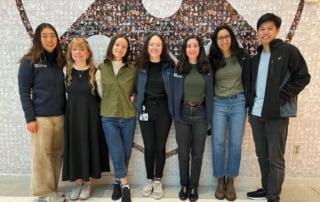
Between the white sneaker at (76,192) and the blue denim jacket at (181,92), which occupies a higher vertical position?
the blue denim jacket at (181,92)

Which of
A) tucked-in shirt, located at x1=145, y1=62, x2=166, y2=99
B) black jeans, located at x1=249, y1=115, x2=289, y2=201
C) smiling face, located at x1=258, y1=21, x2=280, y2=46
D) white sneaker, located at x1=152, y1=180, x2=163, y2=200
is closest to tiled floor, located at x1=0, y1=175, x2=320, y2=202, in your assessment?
white sneaker, located at x1=152, y1=180, x2=163, y2=200

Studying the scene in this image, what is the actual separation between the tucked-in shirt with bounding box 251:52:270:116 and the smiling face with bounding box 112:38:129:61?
1.13 m

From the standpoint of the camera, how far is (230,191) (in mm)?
2459

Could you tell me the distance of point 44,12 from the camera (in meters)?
2.54

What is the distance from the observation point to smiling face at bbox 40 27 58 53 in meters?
2.16

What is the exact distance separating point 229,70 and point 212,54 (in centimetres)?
21

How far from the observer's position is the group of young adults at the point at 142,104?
2180 mm

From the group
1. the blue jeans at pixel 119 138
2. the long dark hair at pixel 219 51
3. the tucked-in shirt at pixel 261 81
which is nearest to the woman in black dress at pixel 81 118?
the blue jeans at pixel 119 138

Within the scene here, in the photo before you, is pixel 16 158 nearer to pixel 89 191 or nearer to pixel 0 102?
pixel 0 102

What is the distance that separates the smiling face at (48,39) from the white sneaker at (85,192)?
128 centimetres

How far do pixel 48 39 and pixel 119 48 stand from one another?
1.90 feet

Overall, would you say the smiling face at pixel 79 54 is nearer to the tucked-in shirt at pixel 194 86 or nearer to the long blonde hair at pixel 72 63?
the long blonde hair at pixel 72 63

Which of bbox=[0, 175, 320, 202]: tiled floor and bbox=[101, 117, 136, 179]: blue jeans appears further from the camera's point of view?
bbox=[0, 175, 320, 202]: tiled floor

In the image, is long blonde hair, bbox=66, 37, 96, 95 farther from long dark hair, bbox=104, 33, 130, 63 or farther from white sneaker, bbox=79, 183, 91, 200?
white sneaker, bbox=79, 183, 91, 200
